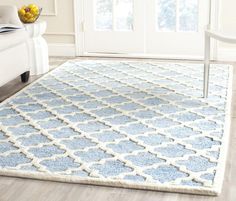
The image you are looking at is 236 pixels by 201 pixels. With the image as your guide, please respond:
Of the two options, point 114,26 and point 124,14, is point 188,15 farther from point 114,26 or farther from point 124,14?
point 114,26

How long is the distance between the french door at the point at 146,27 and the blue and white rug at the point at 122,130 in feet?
1.91

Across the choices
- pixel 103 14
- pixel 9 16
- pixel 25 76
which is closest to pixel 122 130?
pixel 25 76

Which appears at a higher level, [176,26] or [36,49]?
[176,26]

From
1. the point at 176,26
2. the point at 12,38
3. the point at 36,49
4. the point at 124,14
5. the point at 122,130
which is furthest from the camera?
the point at 124,14

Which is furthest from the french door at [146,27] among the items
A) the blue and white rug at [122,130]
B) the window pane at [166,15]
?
the blue and white rug at [122,130]

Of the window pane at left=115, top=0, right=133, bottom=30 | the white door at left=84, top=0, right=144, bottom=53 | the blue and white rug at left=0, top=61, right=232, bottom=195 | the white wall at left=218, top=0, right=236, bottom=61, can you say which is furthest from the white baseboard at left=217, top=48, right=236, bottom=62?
the window pane at left=115, top=0, right=133, bottom=30

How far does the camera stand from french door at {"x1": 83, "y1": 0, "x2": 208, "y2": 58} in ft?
14.9

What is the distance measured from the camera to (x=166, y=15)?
4586mm

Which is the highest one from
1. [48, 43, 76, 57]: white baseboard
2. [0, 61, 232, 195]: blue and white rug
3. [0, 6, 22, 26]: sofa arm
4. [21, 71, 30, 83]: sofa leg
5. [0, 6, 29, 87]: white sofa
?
[0, 6, 22, 26]: sofa arm

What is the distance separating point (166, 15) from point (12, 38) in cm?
167

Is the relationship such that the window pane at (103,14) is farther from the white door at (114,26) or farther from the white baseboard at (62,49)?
the white baseboard at (62,49)

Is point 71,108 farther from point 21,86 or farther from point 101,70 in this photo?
point 101,70

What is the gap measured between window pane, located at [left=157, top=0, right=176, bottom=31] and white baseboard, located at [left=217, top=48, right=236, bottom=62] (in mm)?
489

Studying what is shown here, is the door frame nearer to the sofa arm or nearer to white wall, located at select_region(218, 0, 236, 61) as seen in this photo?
white wall, located at select_region(218, 0, 236, 61)
